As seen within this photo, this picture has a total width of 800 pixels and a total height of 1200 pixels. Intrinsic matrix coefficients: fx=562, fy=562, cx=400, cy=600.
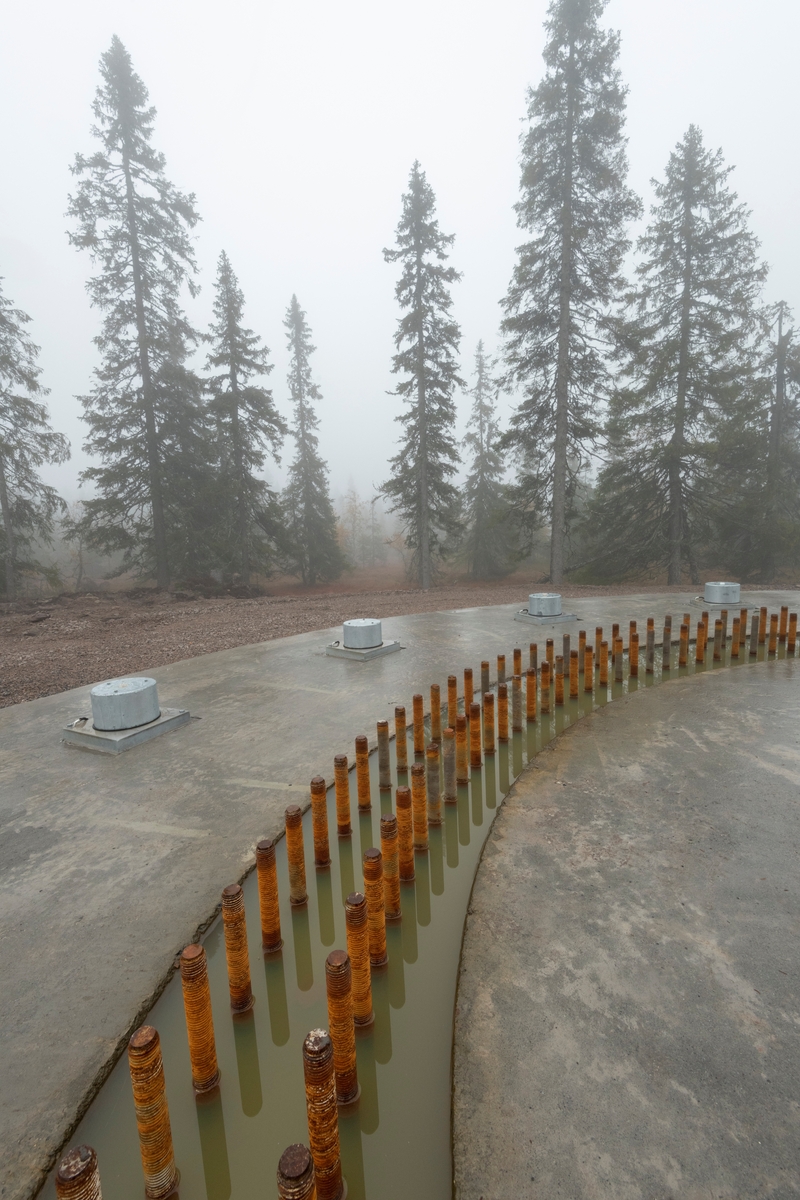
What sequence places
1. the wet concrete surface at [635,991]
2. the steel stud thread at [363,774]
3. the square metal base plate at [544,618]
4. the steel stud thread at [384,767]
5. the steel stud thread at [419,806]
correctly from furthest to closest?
the square metal base plate at [544,618]
the steel stud thread at [384,767]
the steel stud thread at [363,774]
the steel stud thread at [419,806]
the wet concrete surface at [635,991]

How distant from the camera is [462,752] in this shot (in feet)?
17.9

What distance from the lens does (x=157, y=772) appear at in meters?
5.36

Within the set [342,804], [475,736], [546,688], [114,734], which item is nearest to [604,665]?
[546,688]

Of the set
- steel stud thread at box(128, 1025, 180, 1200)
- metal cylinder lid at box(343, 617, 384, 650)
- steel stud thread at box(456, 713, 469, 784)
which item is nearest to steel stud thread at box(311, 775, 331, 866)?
steel stud thread at box(456, 713, 469, 784)

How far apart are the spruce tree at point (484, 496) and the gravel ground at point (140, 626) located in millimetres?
13170

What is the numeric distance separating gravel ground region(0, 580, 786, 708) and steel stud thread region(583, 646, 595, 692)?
20.8 feet

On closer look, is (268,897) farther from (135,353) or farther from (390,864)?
(135,353)

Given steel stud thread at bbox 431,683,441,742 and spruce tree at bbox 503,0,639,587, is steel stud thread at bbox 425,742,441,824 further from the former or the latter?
spruce tree at bbox 503,0,639,587

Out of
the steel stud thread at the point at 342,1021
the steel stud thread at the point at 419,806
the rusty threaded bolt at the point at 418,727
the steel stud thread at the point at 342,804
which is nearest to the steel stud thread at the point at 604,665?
the rusty threaded bolt at the point at 418,727

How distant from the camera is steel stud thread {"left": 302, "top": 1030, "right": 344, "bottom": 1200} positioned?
1821 mm

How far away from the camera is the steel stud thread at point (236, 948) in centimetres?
268

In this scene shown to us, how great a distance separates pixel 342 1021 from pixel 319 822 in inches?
70.0

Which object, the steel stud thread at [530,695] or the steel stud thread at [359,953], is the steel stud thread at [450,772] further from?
the steel stud thread at [359,953]

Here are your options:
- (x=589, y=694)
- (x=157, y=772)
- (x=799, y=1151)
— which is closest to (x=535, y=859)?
(x=799, y=1151)
